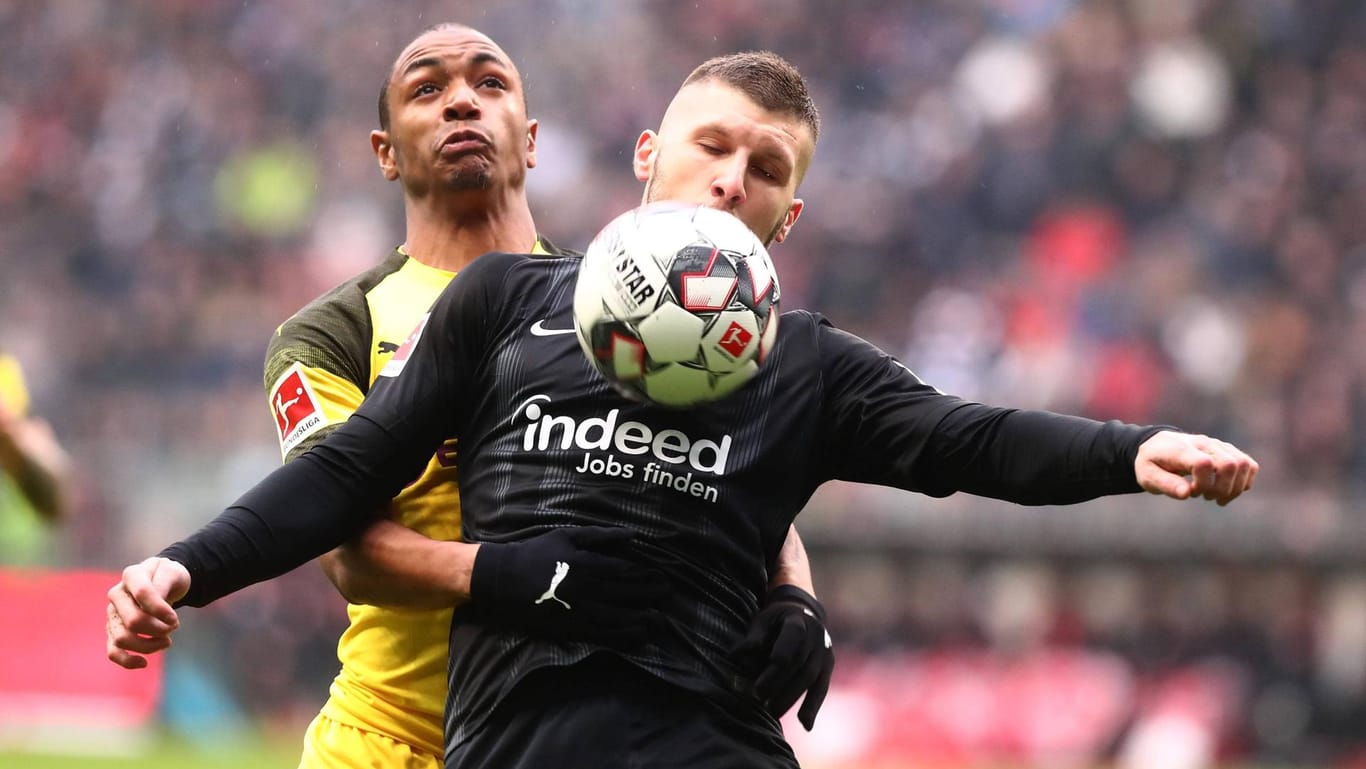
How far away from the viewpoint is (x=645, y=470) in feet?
12.0

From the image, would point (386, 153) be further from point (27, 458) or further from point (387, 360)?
point (27, 458)

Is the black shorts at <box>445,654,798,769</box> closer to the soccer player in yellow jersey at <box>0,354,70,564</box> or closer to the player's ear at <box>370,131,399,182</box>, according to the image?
the player's ear at <box>370,131,399,182</box>

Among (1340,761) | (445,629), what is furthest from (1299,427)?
(445,629)

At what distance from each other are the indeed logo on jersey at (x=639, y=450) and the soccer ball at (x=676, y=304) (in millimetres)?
A: 117

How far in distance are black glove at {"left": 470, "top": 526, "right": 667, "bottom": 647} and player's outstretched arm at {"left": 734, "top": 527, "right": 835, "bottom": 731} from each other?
226 millimetres

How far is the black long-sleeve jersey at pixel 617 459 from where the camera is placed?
362 cm

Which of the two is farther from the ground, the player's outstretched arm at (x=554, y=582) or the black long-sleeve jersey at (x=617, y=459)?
the black long-sleeve jersey at (x=617, y=459)

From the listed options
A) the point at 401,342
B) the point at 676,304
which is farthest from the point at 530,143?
the point at 676,304

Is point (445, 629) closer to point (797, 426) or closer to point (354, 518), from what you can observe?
point (354, 518)

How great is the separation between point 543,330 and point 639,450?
1.05ft

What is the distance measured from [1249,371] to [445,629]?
11972mm

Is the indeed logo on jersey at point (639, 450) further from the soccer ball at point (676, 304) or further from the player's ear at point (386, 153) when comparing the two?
the player's ear at point (386, 153)

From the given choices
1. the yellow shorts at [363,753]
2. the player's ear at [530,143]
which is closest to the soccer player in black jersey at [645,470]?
the yellow shorts at [363,753]

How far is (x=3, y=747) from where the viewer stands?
14.6 meters
